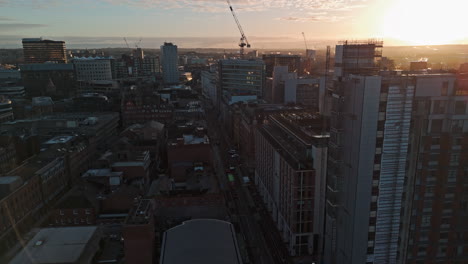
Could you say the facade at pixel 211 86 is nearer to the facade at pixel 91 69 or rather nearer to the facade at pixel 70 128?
the facade at pixel 91 69

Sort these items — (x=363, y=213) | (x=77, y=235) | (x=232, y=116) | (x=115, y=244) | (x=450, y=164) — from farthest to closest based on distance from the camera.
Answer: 1. (x=232, y=116)
2. (x=115, y=244)
3. (x=77, y=235)
4. (x=363, y=213)
5. (x=450, y=164)

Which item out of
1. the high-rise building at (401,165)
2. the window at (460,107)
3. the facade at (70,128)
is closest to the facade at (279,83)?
the facade at (70,128)

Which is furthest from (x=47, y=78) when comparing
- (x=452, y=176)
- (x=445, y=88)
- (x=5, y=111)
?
(x=452, y=176)

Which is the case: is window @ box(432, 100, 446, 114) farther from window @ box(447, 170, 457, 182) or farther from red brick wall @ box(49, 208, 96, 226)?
red brick wall @ box(49, 208, 96, 226)

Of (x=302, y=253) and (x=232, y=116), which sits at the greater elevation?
(x=232, y=116)

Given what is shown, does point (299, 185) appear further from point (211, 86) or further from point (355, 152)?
point (211, 86)

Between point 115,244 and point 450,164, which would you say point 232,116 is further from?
point 450,164

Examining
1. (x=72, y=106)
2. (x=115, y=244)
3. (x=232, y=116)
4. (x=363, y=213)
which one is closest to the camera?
(x=363, y=213)

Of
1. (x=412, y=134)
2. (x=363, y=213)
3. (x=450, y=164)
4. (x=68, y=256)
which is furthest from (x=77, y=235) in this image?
(x=450, y=164)
